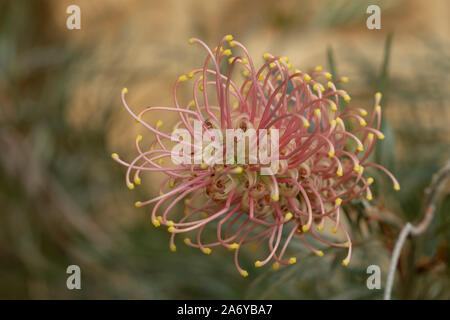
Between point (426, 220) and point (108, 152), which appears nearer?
point (426, 220)

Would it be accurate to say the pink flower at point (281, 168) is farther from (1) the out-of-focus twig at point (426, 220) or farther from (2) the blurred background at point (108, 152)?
(2) the blurred background at point (108, 152)

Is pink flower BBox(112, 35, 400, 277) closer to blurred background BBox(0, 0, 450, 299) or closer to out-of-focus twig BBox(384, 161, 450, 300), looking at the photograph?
out-of-focus twig BBox(384, 161, 450, 300)

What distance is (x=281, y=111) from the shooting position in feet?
1.44

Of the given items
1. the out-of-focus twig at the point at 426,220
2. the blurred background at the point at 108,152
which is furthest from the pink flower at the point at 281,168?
the blurred background at the point at 108,152

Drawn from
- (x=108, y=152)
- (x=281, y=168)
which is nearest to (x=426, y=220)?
(x=281, y=168)

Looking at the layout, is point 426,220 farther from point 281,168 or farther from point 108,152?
point 108,152

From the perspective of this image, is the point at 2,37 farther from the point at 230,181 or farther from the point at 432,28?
the point at 432,28

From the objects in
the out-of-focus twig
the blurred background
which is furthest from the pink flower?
the blurred background

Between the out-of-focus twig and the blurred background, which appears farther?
the blurred background

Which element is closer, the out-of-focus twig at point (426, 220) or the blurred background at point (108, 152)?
the out-of-focus twig at point (426, 220)

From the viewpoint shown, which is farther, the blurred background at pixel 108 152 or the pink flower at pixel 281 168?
the blurred background at pixel 108 152

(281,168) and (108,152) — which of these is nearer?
(281,168)
